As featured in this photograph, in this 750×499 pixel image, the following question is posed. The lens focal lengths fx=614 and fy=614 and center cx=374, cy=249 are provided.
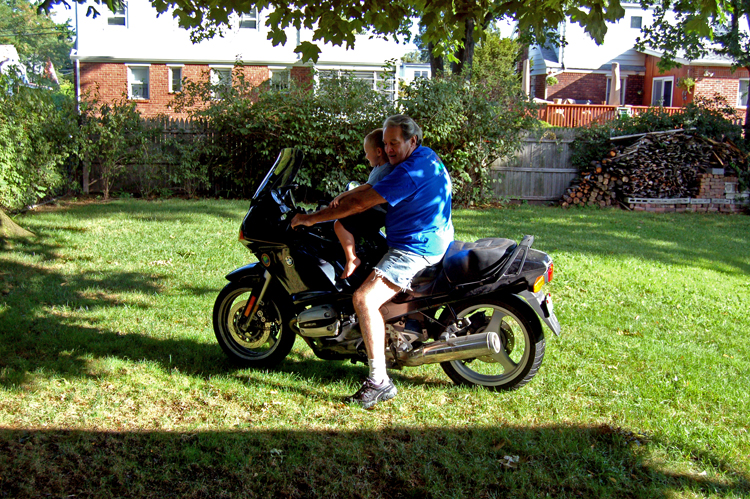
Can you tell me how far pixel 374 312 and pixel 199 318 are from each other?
2.53m

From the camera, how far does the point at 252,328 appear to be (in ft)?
15.4

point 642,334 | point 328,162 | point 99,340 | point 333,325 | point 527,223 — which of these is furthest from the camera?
point 328,162

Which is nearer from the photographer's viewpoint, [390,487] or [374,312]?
[390,487]

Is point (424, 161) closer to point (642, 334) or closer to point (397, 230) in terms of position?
point (397, 230)

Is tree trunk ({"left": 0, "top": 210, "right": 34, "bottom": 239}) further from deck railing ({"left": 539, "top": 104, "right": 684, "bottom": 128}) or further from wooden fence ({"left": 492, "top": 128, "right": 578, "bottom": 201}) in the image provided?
deck railing ({"left": 539, "top": 104, "right": 684, "bottom": 128})

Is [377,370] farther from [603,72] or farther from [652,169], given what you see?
[603,72]

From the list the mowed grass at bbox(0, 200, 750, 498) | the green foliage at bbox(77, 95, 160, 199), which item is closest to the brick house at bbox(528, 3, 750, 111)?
the green foliage at bbox(77, 95, 160, 199)

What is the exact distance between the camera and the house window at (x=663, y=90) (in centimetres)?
3190

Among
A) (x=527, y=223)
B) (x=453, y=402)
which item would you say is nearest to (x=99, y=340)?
(x=453, y=402)

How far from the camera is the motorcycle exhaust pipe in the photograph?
407 centimetres

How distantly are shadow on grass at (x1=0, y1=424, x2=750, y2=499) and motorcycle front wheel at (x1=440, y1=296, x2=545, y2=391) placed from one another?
1.69ft

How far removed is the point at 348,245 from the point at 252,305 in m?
1.00

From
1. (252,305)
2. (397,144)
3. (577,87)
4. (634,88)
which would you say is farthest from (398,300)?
(634,88)

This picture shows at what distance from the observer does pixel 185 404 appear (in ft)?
13.5
